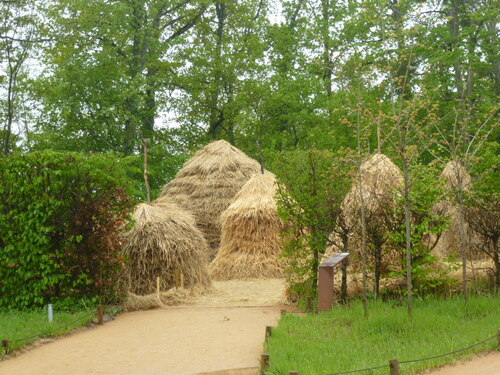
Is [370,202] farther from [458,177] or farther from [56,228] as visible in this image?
[56,228]

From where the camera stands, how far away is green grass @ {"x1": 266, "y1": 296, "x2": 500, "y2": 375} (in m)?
7.56

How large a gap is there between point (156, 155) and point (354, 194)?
Result: 1742 centimetres

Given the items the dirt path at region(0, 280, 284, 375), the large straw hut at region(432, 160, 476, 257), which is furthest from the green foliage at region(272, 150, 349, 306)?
the large straw hut at region(432, 160, 476, 257)

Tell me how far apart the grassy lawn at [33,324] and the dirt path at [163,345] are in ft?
0.79

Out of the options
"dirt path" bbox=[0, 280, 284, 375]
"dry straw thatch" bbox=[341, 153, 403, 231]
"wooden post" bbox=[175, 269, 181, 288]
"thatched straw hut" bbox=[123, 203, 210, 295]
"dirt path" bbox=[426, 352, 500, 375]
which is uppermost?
"dry straw thatch" bbox=[341, 153, 403, 231]

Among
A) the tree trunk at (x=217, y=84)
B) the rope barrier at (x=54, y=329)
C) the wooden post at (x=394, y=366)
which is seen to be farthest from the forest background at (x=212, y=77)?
the wooden post at (x=394, y=366)

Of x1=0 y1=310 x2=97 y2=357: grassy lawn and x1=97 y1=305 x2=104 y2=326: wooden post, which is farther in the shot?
x1=97 y1=305 x2=104 y2=326: wooden post

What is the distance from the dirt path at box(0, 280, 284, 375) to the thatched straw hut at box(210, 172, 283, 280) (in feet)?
18.9

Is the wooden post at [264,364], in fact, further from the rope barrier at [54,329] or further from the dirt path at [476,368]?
the rope barrier at [54,329]

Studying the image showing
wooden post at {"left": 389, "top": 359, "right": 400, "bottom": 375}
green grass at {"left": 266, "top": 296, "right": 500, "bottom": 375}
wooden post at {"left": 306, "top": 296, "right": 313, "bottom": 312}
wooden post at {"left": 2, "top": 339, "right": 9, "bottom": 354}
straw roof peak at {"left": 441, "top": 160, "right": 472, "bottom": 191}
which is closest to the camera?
wooden post at {"left": 389, "top": 359, "right": 400, "bottom": 375}

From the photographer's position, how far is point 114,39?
2959cm

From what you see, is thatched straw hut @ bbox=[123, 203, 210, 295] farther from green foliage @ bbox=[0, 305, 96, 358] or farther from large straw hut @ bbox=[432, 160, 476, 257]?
large straw hut @ bbox=[432, 160, 476, 257]

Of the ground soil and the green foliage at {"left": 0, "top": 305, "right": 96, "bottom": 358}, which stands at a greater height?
the green foliage at {"left": 0, "top": 305, "right": 96, "bottom": 358}

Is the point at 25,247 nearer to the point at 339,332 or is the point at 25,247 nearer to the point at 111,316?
the point at 111,316
